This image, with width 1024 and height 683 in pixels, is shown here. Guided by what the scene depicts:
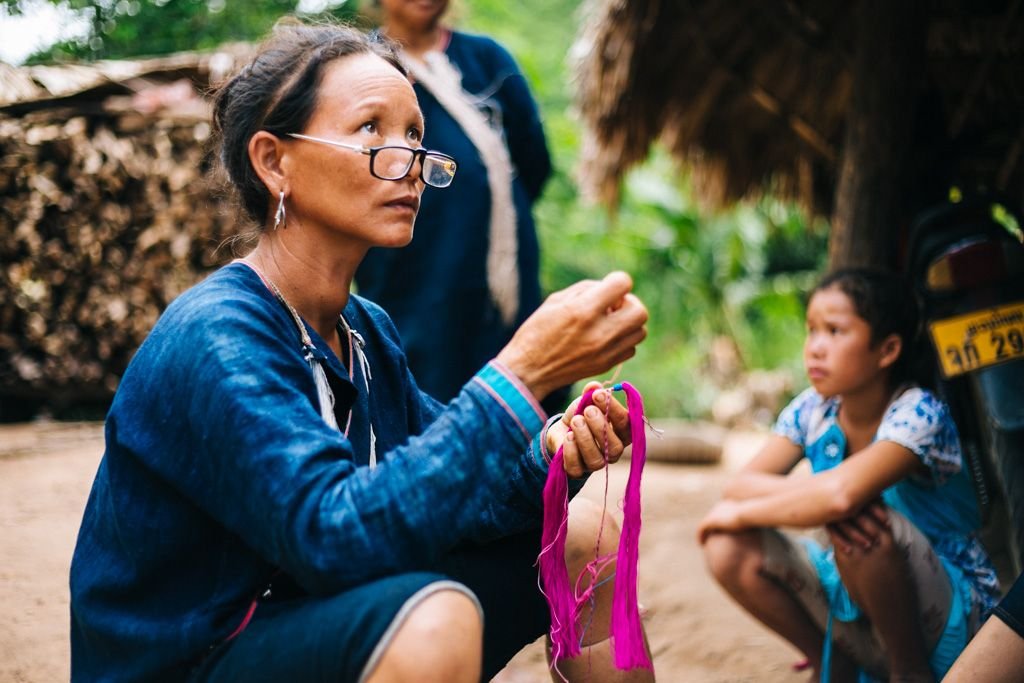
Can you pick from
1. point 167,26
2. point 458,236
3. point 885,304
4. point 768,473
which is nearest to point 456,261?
point 458,236

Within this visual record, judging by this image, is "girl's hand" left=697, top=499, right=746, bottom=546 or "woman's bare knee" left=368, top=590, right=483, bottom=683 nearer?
"woman's bare knee" left=368, top=590, right=483, bottom=683

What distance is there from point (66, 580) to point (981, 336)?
3010 mm

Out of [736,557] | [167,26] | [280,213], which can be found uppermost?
[167,26]

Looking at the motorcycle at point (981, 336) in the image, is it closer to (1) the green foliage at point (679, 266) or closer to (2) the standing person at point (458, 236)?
(2) the standing person at point (458, 236)

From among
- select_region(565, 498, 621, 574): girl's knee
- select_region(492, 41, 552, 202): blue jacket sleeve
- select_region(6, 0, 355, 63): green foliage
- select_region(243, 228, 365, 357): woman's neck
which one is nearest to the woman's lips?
select_region(243, 228, 365, 357): woman's neck

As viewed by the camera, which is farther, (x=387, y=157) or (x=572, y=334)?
(x=387, y=157)

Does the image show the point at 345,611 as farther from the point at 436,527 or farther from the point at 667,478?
the point at 667,478

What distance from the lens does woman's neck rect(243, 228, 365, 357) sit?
1.72 metres

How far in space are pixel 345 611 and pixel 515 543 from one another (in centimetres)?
56

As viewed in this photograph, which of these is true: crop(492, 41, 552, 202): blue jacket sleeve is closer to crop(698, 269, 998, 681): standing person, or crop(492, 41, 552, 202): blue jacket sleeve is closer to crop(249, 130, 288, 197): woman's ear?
crop(698, 269, 998, 681): standing person

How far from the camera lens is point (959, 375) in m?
2.84

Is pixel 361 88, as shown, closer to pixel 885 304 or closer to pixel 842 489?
pixel 842 489

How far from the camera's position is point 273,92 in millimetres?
1688

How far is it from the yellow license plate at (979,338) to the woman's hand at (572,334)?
1.60 metres
